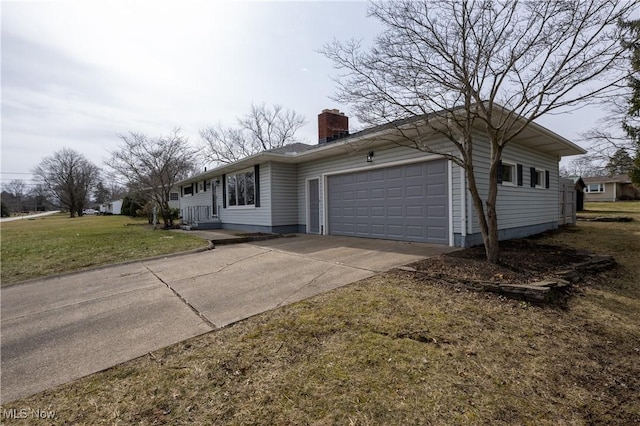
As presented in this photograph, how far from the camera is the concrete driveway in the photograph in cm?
280

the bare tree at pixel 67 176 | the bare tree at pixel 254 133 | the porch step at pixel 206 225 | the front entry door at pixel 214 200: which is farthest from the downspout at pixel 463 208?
the bare tree at pixel 67 176

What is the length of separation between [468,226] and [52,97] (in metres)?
11.5

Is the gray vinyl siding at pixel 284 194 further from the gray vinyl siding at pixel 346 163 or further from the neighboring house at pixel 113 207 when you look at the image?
the neighboring house at pixel 113 207

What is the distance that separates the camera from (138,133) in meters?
15.7

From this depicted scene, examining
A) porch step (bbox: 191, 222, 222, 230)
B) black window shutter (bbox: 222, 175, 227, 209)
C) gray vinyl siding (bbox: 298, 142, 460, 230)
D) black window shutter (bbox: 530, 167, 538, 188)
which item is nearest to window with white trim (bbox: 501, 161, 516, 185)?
black window shutter (bbox: 530, 167, 538, 188)

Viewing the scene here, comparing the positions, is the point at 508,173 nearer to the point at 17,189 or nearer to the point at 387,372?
the point at 387,372

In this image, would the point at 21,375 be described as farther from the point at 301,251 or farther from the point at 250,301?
the point at 301,251

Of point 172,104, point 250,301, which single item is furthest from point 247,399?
point 172,104

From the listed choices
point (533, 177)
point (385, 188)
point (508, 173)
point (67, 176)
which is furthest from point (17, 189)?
point (533, 177)

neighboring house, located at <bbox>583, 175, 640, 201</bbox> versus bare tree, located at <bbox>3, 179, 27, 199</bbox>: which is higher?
bare tree, located at <bbox>3, 179, 27, 199</bbox>
